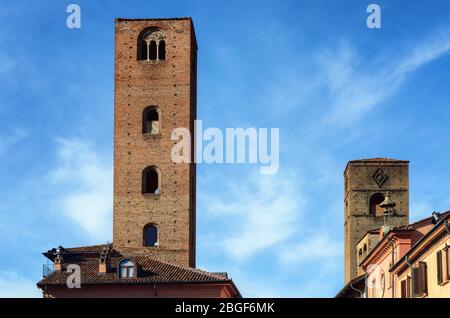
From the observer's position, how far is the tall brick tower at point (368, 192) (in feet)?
177

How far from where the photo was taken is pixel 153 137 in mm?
42000

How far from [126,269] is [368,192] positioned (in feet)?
74.8

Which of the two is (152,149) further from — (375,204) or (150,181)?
(375,204)

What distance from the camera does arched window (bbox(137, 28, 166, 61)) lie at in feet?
142

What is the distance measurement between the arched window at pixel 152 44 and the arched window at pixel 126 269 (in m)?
11.5

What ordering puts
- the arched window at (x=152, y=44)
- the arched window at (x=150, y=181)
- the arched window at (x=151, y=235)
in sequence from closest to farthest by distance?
the arched window at (x=151, y=235)
the arched window at (x=150, y=181)
the arched window at (x=152, y=44)

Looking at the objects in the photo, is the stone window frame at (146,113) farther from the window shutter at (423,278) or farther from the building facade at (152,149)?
the window shutter at (423,278)

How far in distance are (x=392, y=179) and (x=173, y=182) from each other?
18.0 meters

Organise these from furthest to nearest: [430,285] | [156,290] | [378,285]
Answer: [156,290] < [378,285] < [430,285]

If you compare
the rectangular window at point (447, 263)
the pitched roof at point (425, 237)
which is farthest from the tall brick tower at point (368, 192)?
the rectangular window at point (447, 263)

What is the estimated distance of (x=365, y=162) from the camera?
181 feet

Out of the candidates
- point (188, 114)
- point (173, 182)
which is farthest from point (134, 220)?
point (188, 114)

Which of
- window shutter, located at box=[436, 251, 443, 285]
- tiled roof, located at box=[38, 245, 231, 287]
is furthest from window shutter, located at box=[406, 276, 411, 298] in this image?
tiled roof, located at box=[38, 245, 231, 287]
